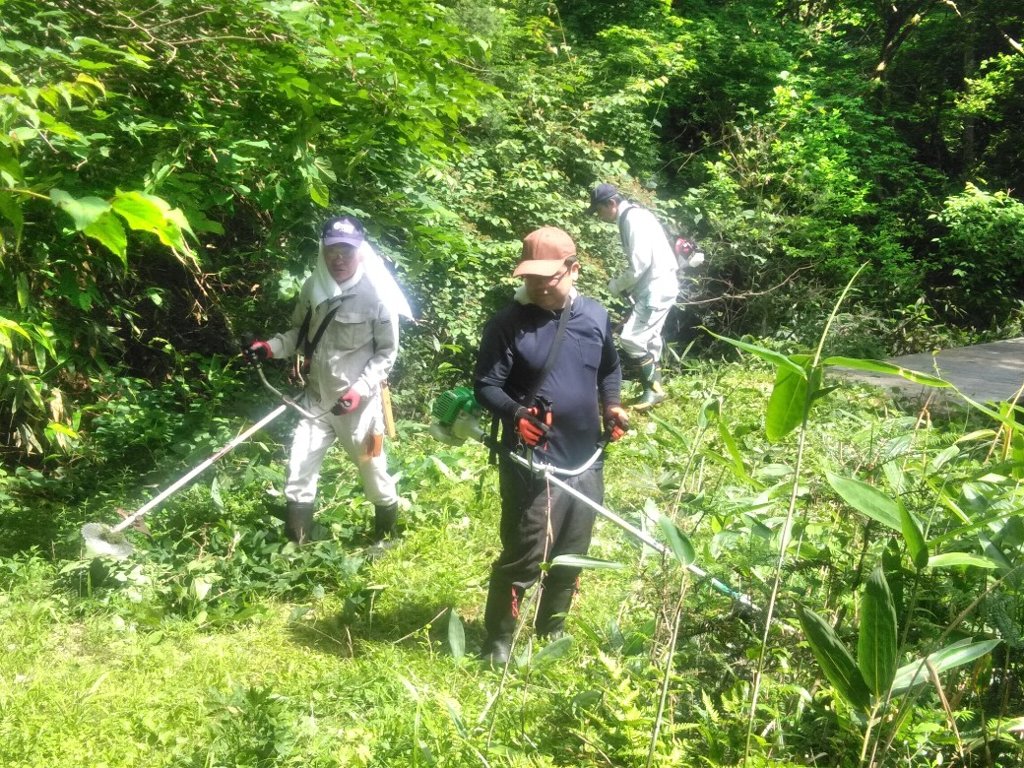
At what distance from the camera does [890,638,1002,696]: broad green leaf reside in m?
1.21

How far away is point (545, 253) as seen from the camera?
341 cm

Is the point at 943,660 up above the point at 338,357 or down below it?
above

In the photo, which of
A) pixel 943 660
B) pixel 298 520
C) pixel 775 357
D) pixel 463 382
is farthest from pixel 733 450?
pixel 463 382

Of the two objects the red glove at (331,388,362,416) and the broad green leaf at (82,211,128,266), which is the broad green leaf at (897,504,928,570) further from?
the red glove at (331,388,362,416)

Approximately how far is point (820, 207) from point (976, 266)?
8.94 ft

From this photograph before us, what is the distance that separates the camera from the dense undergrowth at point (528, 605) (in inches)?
60.4

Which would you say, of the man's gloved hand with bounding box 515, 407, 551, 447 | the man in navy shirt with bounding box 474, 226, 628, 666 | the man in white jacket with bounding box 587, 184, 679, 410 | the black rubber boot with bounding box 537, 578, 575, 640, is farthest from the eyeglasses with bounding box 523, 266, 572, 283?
the man in white jacket with bounding box 587, 184, 679, 410

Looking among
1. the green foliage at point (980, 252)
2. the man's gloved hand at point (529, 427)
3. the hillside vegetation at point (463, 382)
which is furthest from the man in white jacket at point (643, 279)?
the green foliage at point (980, 252)

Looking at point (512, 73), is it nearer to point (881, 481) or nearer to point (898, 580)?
point (881, 481)

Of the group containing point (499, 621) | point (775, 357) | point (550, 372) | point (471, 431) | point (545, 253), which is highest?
point (775, 357)

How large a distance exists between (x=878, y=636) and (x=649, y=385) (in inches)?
269

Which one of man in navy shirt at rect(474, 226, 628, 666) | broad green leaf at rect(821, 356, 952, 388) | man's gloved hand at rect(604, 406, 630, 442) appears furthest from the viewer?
man's gloved hand at rect(604, 406, 630, 442)

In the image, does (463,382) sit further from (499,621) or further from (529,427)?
(529,427)

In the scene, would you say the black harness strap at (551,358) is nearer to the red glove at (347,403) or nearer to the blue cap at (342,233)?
the red glove at (347,403)
